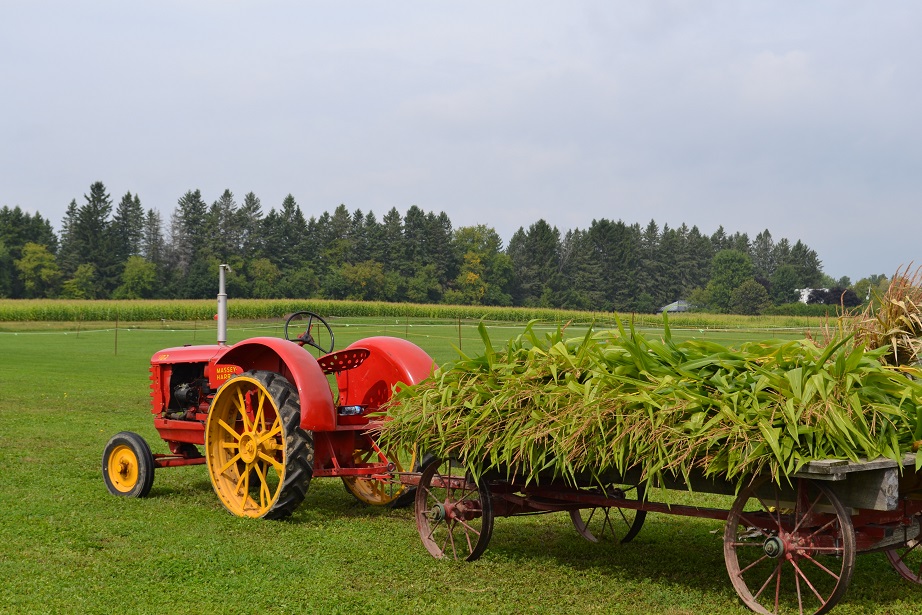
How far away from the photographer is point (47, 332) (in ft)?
145

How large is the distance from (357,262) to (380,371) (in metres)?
83.5

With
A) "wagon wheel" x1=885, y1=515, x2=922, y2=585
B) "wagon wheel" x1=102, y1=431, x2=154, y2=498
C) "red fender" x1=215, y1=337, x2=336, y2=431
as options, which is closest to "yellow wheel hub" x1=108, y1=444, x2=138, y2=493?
"wagon wheel" x1=102, y1=431, x2=154, y2=498

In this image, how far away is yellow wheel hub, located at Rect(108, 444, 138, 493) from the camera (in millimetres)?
8156

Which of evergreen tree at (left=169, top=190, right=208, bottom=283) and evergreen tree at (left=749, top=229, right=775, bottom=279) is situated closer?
evergreen tree at (left=169, top=190, right=208, bottom=283)

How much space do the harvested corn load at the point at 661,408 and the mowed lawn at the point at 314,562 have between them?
68 centimetres

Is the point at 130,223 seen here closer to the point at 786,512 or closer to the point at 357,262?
the point at 357,262

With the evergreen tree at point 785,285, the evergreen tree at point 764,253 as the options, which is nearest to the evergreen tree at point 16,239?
the evergreen tree at point 785,285

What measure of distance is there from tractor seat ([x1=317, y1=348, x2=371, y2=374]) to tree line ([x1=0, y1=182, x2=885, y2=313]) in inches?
2878

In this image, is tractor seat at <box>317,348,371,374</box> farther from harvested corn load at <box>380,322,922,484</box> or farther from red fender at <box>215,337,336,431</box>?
harvested corn load at <box>380,322,922,484</box>

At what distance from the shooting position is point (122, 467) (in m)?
8.27

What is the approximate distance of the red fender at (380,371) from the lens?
7.56 meters

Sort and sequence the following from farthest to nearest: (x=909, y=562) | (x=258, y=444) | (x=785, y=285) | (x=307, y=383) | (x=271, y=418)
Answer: (x=785, y=285), (x=271, y=418), (x=258, y=444), (x=307, y=383), (x=909, y=562)

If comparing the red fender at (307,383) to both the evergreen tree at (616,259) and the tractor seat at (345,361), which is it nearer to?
the tractor seat at (345,361)

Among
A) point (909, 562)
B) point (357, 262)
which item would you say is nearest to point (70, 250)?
point (357, 262)
